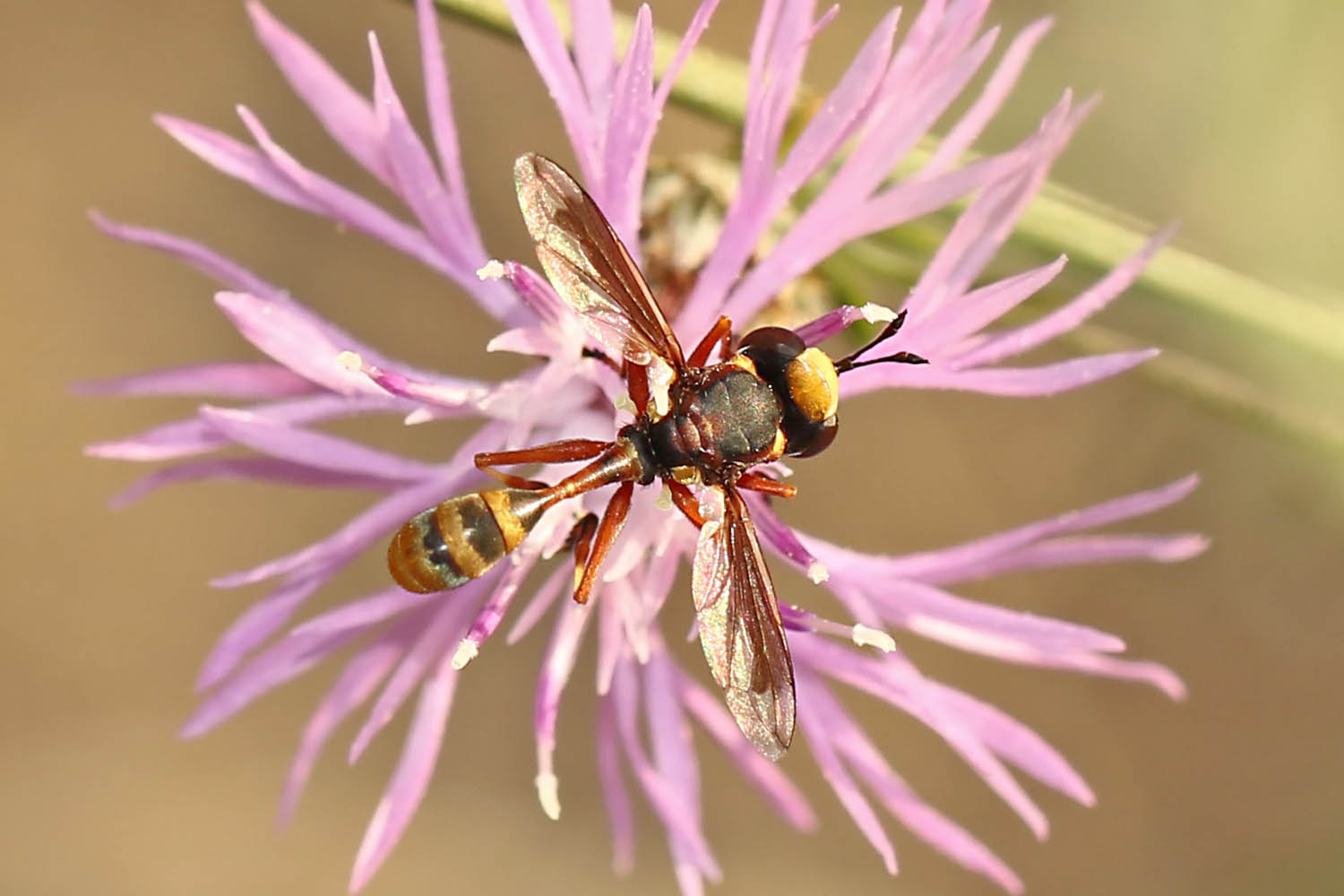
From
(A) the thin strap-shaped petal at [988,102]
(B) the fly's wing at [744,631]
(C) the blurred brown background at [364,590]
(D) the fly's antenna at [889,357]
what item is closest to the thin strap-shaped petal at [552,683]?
(B) the fly's wing at [744,631]

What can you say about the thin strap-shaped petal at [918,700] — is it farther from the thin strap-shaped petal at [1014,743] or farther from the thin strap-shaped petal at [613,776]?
the thin strap-shaped petal at [613,776]

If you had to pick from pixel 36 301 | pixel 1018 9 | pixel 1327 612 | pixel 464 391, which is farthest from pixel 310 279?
pixel 1327 612

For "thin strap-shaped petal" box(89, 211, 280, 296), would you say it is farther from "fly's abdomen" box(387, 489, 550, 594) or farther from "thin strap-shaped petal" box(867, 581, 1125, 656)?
"thin strap-shaped petal" box(867, 581, 1125, 656)

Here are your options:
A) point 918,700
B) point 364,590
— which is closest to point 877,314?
point 918,700

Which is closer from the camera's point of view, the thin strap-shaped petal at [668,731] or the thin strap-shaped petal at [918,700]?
the thin strap-shaped petal at [918,700]

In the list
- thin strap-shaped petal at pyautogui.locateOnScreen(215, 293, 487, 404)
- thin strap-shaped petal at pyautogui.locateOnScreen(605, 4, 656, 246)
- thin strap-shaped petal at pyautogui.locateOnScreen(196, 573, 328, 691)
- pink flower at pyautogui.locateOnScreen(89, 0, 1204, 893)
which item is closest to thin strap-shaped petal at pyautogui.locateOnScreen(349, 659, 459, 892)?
pink flower at pyautogui.locateOnScreen(89, 0, 1204, 893)

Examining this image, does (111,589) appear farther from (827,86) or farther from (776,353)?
(776,353)
